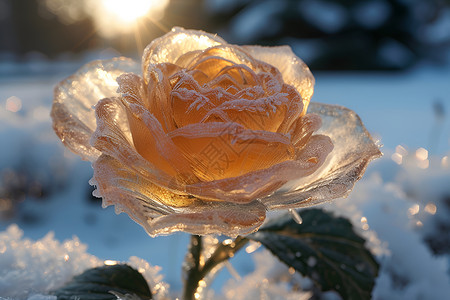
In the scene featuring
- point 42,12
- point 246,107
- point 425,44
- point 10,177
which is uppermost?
point 42,12

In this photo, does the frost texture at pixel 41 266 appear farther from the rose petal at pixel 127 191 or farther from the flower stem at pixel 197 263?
the rose petal at pixel 127 191

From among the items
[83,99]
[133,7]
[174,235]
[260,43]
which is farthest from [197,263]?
[260,43]

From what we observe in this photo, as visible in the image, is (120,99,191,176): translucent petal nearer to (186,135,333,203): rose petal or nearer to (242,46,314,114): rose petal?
(186,135,333,203): rose petal

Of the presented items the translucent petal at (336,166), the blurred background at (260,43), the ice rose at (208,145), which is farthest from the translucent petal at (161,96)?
the blurred background at (260,43)

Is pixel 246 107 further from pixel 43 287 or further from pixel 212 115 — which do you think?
pixel 43 287

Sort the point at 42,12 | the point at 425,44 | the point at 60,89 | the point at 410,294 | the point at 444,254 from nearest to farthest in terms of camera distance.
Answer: the point at 60,89, the point at 410,294, the point at 444,254, the point at 425,44, the point at 42,12

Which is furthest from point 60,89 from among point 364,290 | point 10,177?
point 10,177

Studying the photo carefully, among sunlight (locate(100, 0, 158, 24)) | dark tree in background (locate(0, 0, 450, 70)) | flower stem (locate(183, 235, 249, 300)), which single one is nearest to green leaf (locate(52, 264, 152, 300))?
flower stem (locate(183, 235, 249, 300))
